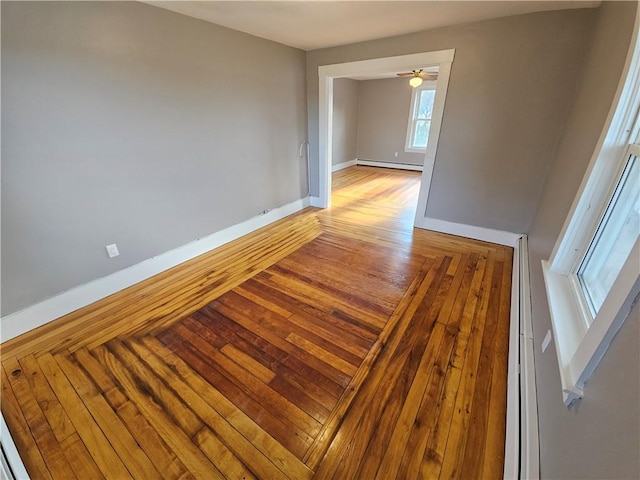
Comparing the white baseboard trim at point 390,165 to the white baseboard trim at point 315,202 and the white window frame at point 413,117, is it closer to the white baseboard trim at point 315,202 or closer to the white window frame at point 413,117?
the white window frame at point 413,117

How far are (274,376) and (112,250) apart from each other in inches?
68.9

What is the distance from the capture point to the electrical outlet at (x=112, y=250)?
87.9 inches

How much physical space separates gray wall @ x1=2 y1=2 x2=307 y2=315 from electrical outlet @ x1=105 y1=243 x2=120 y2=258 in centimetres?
4

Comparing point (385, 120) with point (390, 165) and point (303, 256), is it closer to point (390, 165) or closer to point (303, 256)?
point (390, 165)

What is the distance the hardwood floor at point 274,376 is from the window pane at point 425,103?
5.48 meters

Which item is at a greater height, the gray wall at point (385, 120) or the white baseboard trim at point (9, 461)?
the gray wall at point (385, 120)

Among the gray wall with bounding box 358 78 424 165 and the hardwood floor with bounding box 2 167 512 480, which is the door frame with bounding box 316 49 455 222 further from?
the gray wall with bounding box 358 78 424 165

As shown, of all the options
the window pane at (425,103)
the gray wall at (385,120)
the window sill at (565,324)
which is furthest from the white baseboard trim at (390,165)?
the window sill at (565,324)

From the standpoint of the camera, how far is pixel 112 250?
225cm

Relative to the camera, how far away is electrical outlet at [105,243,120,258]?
2.23m

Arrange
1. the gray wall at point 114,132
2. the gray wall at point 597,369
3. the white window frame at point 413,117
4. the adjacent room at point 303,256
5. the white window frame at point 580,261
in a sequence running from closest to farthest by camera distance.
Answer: the gray wall at point 597,369 < the white window frame at point 580,261 < the adjacent room at point 303,256 < the gray wall at point 114,132 < the white window frame at point 413,117

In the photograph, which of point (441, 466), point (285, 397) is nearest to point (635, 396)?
point (441, 466)

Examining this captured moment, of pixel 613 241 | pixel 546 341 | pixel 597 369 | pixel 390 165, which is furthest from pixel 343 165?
pixel 597 369

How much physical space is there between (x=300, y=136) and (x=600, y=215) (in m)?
3.31
